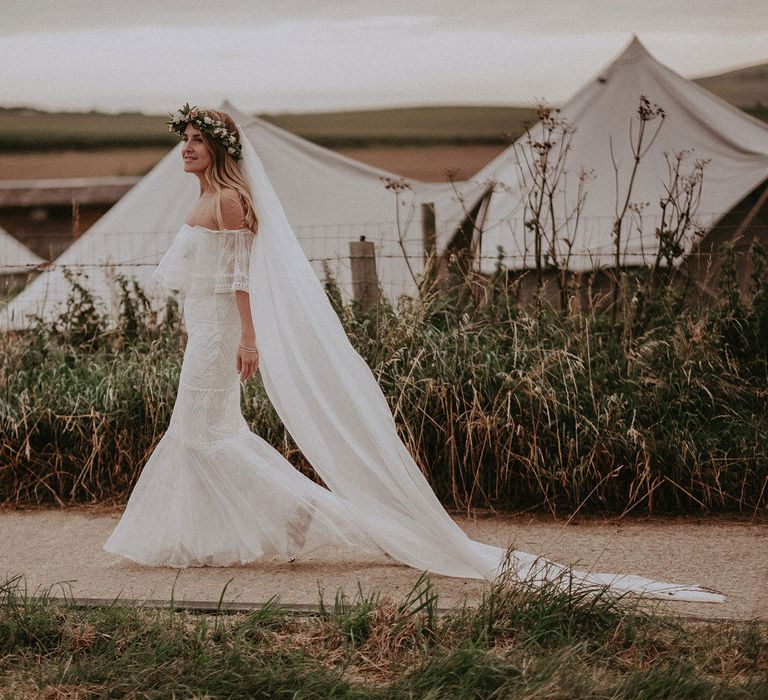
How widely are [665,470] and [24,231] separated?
12364 millimetres

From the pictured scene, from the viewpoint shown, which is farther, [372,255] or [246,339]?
[372,255]

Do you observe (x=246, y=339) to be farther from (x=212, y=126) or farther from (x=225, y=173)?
(x=212, y=126)

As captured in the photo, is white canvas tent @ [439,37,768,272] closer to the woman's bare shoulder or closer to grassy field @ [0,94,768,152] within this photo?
grassy field @ [0,94,768,152]

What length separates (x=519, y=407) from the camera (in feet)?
17.6

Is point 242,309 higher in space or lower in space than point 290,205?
lower

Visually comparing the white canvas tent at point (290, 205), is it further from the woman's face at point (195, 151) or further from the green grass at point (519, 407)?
the woman's face at point (195, 151)

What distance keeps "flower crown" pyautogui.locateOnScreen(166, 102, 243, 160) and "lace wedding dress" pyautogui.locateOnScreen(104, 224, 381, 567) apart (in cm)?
38

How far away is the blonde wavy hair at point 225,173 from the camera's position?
4.27 m

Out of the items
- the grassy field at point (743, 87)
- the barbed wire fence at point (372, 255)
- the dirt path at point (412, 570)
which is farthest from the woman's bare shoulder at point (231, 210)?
the grassy field at point (743, 87)

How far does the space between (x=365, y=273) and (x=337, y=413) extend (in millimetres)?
2464

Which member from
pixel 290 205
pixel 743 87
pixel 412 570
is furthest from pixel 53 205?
pixel 412 570

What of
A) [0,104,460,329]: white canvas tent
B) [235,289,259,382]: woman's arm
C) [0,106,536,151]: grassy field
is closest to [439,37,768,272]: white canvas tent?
[0,106,536,151]: grassy field

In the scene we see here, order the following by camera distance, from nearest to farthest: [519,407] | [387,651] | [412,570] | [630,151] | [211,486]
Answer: [387,651], [412,570], [211,486], [519,407], [630,151]

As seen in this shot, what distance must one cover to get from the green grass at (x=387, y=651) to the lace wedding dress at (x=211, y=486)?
0.66 m
